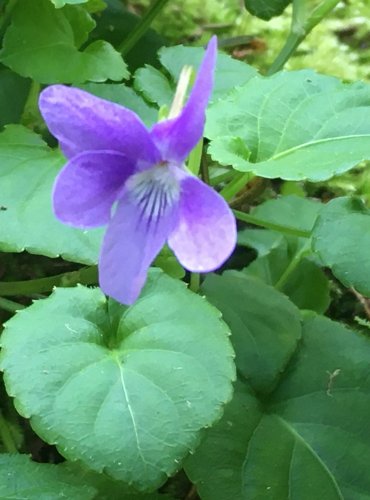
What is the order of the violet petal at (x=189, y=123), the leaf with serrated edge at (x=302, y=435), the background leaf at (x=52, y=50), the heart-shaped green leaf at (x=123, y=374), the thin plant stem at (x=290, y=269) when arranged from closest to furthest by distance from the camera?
the violet petal at (x=189, y=123) → the heart-shaped green leaf at (x=123, y=374) → the leaf with serrated edge at (x=302, y=435) → the background leaf at (x=52, y=50) → the thin plant stem at (x=290, y=269)

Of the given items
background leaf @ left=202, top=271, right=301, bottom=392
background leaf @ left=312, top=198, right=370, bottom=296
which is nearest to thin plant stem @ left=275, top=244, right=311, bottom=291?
background leaf @ left=202, top=271, right=301, bottom=392

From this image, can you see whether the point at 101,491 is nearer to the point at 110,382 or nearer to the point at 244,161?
the point at 110,382

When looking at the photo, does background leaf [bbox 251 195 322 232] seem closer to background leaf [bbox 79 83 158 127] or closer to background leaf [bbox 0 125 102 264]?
background leaf [bbox 79 83 158 127]

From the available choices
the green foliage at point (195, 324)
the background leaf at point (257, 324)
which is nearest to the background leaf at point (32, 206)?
the green foliage at point (195, 324)

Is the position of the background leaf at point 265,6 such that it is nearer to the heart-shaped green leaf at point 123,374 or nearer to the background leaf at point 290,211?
the background leaf at point 290,211

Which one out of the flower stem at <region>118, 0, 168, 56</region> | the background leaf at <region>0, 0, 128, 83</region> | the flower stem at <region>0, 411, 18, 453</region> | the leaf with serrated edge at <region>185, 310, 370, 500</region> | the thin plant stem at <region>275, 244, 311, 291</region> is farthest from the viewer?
the flower stem at <region>118, 0, 168, 56</region>

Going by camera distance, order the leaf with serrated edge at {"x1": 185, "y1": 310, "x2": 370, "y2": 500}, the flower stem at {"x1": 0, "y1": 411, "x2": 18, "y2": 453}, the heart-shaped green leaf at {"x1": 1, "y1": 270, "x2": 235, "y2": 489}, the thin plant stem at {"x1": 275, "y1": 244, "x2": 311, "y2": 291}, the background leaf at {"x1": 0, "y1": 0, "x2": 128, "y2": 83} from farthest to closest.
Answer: the thin plant stem at {"x1": 275, "y1": 244, "x2": 311, "y2": 291}, the background leaf at {"x1": 0, "y1": 0, "x2": 128, "y2": 83}, the flower stem at {"x1": 0, "y1": 411, "x2": 18, "y2": 453}, the leaf with serrated edge at {"x1": 185, "y1": 310, "x2": 370, "y2": 500}, the heart-shaped green leaf at {"x1": 1, "y1": 270, "x2": 235, "y2": 489}
